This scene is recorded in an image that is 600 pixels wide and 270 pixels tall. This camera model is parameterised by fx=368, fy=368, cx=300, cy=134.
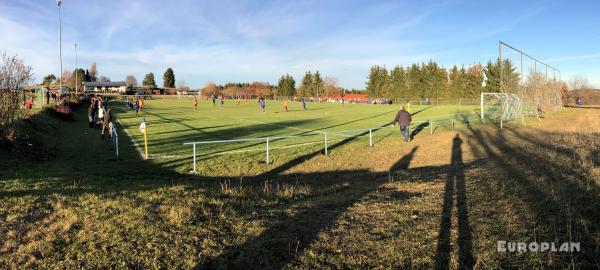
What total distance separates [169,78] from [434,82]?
106061mm

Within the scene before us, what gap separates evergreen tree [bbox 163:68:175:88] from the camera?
483ft

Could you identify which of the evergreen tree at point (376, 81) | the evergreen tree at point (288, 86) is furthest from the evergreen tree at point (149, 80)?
the evergreen tree at point (376, 81)

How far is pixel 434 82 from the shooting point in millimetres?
81500

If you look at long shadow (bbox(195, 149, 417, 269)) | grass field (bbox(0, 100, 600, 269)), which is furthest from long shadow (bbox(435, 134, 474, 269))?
long shadow (bbox(195, 149, 417, 269))

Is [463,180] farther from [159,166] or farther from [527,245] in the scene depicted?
[159,166]

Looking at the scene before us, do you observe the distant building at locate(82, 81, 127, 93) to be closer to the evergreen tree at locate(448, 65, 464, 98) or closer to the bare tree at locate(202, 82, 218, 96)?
the bare tree at locate(202, 82, 218, 96)

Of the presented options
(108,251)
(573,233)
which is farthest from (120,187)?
(573,233)

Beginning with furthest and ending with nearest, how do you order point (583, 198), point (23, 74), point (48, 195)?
point (23, 74) → point (48, 195) → point (583, 198)

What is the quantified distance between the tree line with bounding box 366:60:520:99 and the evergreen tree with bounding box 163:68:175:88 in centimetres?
8883

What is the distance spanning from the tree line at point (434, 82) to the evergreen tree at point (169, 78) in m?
88.8

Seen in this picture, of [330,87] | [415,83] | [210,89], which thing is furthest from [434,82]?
[210,89]

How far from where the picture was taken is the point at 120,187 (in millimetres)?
7820

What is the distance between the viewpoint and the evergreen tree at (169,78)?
14712 cm

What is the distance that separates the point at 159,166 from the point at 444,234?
9.76 metres
